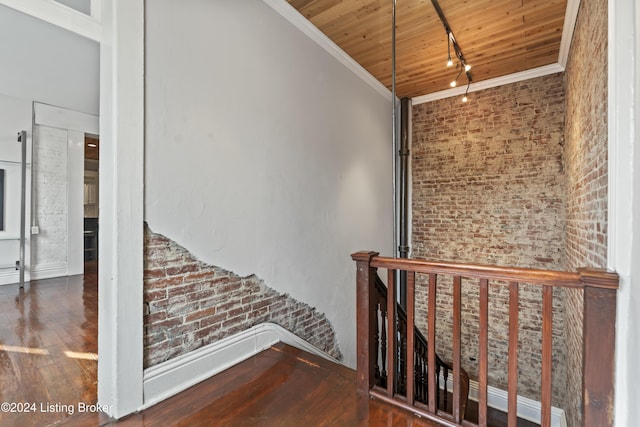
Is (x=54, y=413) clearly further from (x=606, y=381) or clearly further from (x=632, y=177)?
(x=632, y=177)

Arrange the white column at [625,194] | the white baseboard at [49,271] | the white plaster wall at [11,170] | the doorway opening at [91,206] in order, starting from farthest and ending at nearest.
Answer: the doorway opening at [91,206] → the white baseboard at [49,271] → the white plaster wall at [11,170] → the white column at [625,194]

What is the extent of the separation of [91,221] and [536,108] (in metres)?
9.34

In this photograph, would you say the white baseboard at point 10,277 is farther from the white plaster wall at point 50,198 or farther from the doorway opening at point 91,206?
the doorway opening at point 91,206

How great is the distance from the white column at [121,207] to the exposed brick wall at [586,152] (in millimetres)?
2660

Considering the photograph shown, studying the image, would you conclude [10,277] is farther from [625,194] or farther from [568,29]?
[568,29]

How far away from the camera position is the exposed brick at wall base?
178 centimetres

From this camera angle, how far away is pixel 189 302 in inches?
76.7

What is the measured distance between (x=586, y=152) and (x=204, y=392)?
3297mm

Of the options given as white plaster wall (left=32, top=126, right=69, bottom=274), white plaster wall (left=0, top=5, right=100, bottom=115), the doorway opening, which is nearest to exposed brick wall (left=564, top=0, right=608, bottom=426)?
white plaster wall (left=0, top=5, right=100, bottom=115)

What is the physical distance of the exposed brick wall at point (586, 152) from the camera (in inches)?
73.8

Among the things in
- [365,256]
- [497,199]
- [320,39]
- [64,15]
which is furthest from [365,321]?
[497,199]

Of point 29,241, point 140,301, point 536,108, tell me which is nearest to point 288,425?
point 140,301

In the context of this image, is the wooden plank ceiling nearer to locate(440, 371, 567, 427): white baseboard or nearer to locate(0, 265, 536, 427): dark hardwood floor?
locate(0, 265, 536, 427): dark hardwood floor

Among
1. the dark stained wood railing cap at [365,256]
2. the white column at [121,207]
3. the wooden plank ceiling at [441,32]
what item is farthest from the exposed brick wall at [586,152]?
the white column at [121,207]
